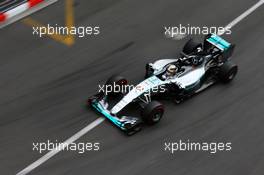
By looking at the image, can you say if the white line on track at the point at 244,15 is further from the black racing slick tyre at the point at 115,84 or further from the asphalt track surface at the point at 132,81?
the black racing slick tyre at the point at 115,84

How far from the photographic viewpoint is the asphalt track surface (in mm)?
12820

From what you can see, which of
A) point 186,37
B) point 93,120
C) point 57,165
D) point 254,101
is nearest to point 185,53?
point 186,37

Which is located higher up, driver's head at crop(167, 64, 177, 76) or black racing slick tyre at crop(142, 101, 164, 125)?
driver's head at crop(167, 64, 177, 76)

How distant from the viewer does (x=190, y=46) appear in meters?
15.1

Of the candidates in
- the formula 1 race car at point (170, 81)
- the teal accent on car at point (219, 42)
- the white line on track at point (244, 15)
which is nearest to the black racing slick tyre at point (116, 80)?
the formula 1 race car at point (170, 81)

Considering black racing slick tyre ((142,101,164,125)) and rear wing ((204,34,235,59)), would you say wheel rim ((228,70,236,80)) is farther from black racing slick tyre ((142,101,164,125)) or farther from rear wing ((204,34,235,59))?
black racing slick tyre ((142,101,164,125))

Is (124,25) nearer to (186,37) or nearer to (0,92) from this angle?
(186,37)

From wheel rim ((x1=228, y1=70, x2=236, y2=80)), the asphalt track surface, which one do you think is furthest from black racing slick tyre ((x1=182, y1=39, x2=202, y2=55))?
wheel rim ((x1=228, y1=70, x2=236, y2=80))

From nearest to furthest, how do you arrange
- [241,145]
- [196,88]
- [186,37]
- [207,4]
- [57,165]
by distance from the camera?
[57,165], [241,145], [196,88], [186,37], [207,4]

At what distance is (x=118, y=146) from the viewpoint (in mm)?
13039

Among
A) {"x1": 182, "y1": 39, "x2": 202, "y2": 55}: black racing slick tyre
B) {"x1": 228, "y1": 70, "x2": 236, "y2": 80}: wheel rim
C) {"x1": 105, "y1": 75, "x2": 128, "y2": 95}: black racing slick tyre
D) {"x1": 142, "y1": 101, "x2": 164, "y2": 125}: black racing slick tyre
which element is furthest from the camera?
{"x1": 182, "y1": 39, "x2": 202, "y2": 55}: black racing slick tyre

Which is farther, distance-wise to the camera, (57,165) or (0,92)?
(0,92)

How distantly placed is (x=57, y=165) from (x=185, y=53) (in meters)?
5.17

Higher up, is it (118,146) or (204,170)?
(118,146)
